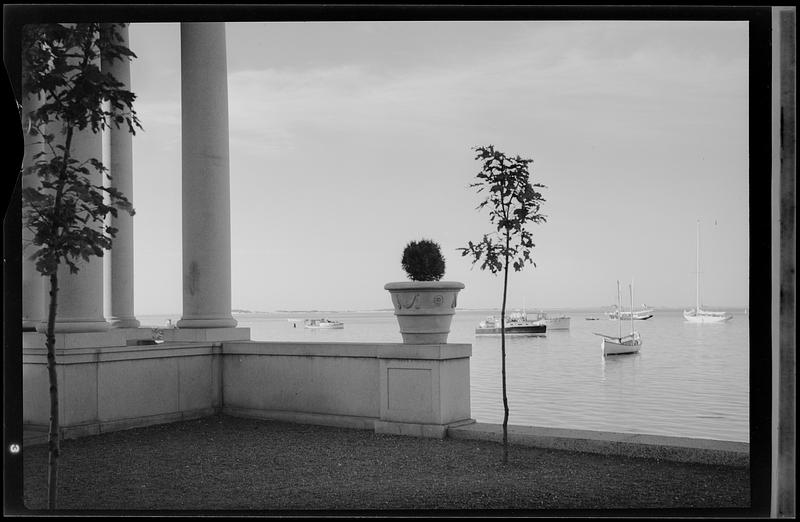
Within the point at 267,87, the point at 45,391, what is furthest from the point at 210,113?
the point at 267,87

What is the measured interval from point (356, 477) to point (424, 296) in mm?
3024

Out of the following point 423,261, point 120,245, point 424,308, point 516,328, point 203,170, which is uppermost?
point 203,170

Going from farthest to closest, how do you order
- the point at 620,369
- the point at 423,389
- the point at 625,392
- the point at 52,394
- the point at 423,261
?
the point at 620,369
the point at 625,392
the point at 423,261
the point at 423,389
the point at 52,394

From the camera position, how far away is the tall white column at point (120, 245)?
1666cm

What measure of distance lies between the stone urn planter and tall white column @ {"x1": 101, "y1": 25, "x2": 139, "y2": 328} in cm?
852

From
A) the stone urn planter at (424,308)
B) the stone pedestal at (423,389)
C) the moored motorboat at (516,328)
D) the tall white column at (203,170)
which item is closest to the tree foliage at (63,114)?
the stone pedestal at (423,389)

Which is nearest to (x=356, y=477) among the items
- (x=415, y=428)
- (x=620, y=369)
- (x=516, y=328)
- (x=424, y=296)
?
(x=415, y=428)

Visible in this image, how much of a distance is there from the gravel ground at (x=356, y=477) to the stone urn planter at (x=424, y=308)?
4.44 feet

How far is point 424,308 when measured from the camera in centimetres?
1020

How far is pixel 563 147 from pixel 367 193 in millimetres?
40486

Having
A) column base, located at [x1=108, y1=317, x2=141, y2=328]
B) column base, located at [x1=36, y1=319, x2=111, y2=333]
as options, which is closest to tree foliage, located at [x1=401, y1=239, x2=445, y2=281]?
column base, located at [x1=36, y1=319, x2=111, y2=333]

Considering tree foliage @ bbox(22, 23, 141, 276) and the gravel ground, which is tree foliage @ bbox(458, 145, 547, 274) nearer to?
the gravel ground

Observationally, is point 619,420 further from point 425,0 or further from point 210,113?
point 425,0

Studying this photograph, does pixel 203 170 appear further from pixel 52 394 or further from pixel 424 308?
pixel 52 394
